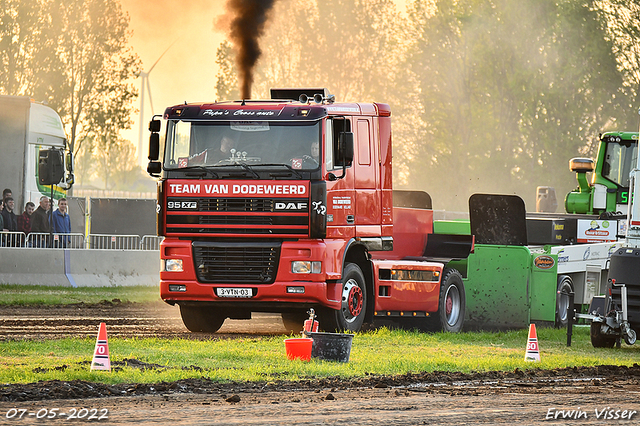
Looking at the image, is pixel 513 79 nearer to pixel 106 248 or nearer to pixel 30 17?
pixel 30 17

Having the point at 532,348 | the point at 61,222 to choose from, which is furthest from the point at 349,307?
the point at 61,222

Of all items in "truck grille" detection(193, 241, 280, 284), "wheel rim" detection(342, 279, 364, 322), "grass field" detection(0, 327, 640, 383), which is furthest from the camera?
"wheel rim" detection(342, 279, 364, 322)

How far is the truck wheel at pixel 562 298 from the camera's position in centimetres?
1936

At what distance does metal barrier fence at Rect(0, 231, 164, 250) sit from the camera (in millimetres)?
24328

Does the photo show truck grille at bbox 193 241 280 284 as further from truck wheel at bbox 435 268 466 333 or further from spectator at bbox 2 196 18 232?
spectator at bbox 2 196 18 232

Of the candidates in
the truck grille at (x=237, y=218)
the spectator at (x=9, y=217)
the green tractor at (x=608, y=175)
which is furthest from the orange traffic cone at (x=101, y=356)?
the green tractor at (x=608, y=175)

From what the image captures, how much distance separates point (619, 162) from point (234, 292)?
1160 centimetres

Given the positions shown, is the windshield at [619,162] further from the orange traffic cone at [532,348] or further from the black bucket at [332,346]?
the black bucket at [332,346]

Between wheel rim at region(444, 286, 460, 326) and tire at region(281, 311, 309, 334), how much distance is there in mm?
2459

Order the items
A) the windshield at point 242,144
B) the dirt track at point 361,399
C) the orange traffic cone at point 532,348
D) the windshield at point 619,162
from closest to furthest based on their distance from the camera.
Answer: the dirt track at point 361,399 → the orange traffic cone at point 532,348 → the windshield at point 242,144 → the windshield at point 619,162

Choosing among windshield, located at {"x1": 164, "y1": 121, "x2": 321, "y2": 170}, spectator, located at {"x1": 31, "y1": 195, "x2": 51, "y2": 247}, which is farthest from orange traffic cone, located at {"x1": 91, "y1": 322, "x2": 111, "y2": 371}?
spectator, located at {"x1": 31, "y1": 195, "x2": 51, "y2": 247}

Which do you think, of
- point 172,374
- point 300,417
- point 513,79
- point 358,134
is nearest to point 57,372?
point 172,374

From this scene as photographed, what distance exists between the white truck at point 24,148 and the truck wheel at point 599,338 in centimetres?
1315

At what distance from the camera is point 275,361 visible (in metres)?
12.5
